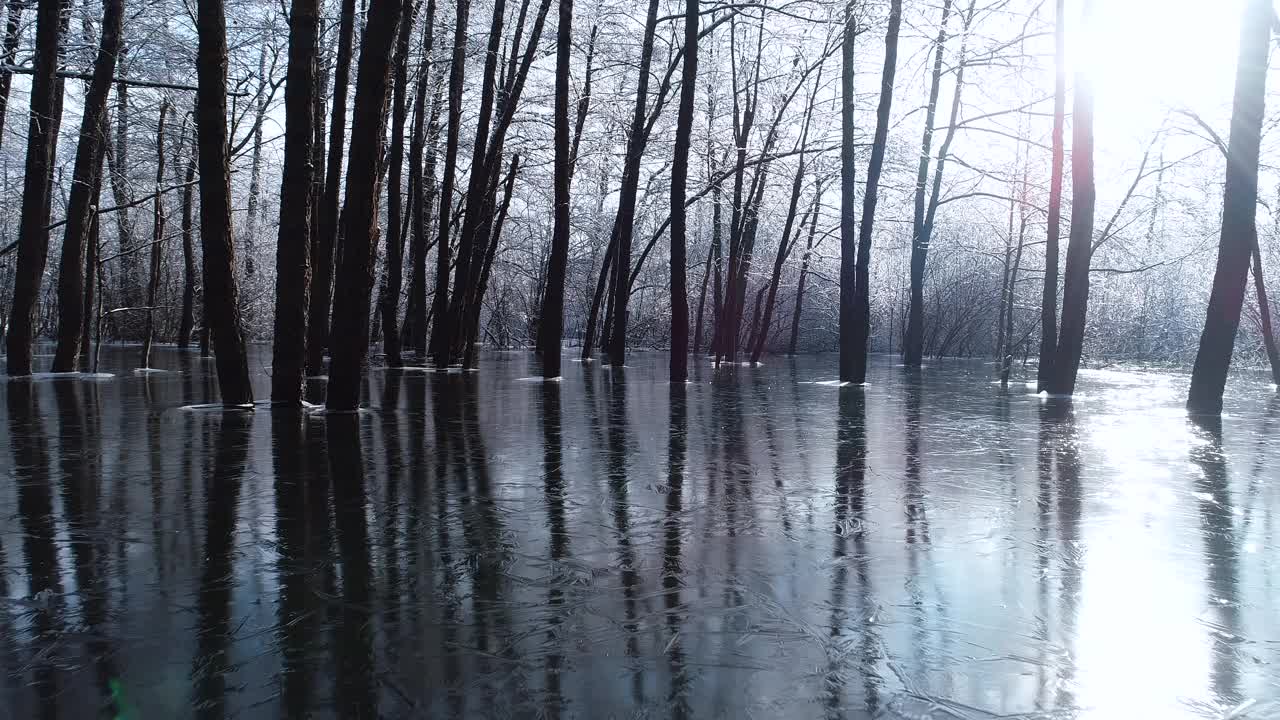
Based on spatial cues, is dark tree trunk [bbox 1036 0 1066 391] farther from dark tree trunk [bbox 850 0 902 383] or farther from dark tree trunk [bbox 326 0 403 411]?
dark tree trunk [bbox 326 0 403 411]

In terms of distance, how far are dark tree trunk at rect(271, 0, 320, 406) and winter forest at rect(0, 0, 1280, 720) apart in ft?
0.16

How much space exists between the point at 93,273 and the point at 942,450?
1748 cm

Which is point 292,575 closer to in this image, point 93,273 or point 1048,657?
point 1048,657

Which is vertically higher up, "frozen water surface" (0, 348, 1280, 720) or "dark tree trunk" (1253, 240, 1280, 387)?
"dark tree trunk" (1253, 240, 1280, 387)

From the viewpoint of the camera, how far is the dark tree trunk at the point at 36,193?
15.0 m

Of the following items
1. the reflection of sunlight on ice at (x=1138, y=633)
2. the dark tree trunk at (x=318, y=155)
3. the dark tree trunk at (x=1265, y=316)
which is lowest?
the reflection of sunlight on ice at (x=1138, y=633)

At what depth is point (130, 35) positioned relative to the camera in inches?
714

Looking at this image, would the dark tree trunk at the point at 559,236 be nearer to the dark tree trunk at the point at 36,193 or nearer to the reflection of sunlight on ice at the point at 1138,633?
the dark tree trunk at the point at 36,193

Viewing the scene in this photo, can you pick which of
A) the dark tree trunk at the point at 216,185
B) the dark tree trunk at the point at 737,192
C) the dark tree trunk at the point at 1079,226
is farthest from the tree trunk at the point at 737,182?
the dark tree trunk at the point at 216,185

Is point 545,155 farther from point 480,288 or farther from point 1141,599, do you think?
point 1141,599

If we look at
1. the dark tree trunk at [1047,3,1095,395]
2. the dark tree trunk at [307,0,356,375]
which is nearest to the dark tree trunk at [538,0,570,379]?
the dark tree trunk at [307,0,356,375]

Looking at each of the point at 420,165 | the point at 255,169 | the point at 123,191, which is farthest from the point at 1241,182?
the point at 255,169

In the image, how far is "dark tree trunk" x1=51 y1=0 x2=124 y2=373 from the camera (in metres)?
15.5

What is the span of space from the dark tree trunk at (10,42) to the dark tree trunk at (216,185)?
267 inches
